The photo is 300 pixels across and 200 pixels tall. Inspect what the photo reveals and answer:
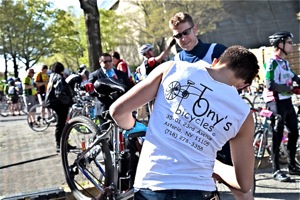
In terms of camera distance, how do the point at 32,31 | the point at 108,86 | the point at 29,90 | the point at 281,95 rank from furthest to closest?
the point at 32,31
the point at 29,90
the point at 281,95
the point at 108,86

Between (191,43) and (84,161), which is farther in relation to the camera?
(84,161)

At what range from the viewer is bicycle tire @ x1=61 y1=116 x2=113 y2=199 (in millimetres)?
3807

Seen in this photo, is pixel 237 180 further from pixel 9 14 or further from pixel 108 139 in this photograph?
pixel 9 14

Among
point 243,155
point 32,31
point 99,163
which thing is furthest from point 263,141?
point 32,31

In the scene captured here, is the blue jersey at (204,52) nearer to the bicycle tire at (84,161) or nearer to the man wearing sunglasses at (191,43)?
the man wearing sunglasses at (191,43)

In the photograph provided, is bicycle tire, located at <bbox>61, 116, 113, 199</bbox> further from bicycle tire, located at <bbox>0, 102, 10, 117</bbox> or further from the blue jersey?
bicycle tire, located at <bbox>0, 102, 10, 117</bbox>

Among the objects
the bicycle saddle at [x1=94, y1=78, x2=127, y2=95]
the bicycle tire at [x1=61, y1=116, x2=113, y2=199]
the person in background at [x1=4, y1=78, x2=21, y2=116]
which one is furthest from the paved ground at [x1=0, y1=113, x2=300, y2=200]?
the person in background at [x1=4, y1=78, x2=21, y2=116]

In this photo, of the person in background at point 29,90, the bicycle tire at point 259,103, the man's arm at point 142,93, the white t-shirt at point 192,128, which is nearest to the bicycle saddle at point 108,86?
the man's arm at point 142,93

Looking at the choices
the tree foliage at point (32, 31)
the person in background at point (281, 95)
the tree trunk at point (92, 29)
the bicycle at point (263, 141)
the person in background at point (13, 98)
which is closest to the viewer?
the person in background at point (281, 95)

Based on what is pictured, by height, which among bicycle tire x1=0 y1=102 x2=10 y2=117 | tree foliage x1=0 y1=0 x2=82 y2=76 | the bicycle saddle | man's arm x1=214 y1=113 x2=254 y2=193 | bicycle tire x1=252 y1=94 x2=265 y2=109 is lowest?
bicycle tire x1=0 y1=102 x2=10 y2=117

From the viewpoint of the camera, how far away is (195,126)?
1.97 m

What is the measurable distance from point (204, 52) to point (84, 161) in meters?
1.71

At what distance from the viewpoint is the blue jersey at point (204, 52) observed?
3523mm

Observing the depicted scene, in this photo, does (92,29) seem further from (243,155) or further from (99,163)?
(243,155)
